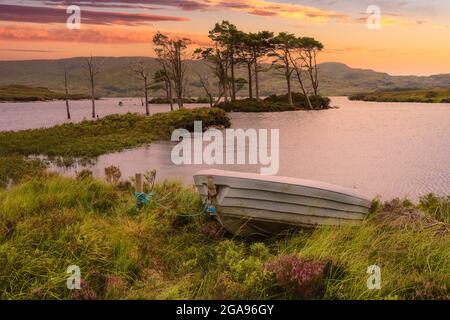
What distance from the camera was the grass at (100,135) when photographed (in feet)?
72.9

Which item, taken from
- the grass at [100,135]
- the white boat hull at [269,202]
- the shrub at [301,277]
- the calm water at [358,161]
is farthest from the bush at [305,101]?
the shrub at [301,277]

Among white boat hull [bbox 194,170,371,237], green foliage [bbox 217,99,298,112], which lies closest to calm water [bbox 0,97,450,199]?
white boat hull [bbox 194,170,371,237]

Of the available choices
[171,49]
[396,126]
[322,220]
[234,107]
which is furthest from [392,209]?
[171,49]

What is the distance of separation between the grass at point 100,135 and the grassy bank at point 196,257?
12.2m

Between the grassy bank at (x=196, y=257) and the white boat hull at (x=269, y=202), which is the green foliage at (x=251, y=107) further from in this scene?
the white boat hull at (x=269, y=202)

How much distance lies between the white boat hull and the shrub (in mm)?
2033

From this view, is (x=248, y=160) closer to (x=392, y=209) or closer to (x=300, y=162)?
(x=300, y=162)

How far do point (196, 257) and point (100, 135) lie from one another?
22.9 meters

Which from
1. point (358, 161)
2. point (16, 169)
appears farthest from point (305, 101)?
point (16, 169)

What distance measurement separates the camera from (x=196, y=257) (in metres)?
7.52

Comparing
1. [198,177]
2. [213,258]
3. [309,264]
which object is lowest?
[213,258]
